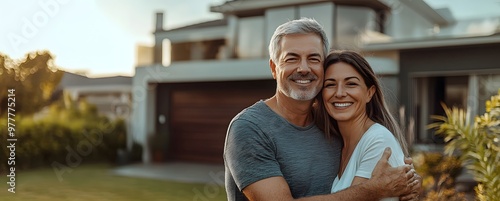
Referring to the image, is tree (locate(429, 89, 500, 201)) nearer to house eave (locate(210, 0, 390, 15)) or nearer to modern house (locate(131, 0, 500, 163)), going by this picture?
modern house (locate(131, 0, 500, 163))

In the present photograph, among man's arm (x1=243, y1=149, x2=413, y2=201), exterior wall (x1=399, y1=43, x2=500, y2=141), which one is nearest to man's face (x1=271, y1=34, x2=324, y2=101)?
man's arm (x1=243, y1=149, x2=413, y2=201)

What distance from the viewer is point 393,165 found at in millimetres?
2154

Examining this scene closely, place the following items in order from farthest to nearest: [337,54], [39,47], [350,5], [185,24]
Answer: [185,24] < [350,5] < [39,47] < [337,54]

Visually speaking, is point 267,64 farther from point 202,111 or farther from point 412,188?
point 412,188

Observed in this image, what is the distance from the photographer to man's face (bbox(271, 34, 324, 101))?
7.68 feet

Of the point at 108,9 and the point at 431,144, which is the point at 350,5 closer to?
the point at 431,144

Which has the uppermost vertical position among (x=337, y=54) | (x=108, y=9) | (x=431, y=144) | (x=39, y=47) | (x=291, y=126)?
(x=108, y=9)

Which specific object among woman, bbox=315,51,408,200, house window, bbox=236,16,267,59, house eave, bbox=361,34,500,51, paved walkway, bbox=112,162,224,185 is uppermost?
house window, bbox=236,16,267,59

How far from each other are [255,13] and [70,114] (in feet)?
17.5

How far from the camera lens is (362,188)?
2.08 meters

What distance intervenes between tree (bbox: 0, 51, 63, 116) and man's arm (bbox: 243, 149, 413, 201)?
8925 millimetres

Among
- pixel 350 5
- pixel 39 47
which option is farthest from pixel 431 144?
pixel 39 47

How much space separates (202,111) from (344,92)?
11.8 metres

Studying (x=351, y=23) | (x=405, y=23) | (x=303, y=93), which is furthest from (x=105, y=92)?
(x=303, y=93)
